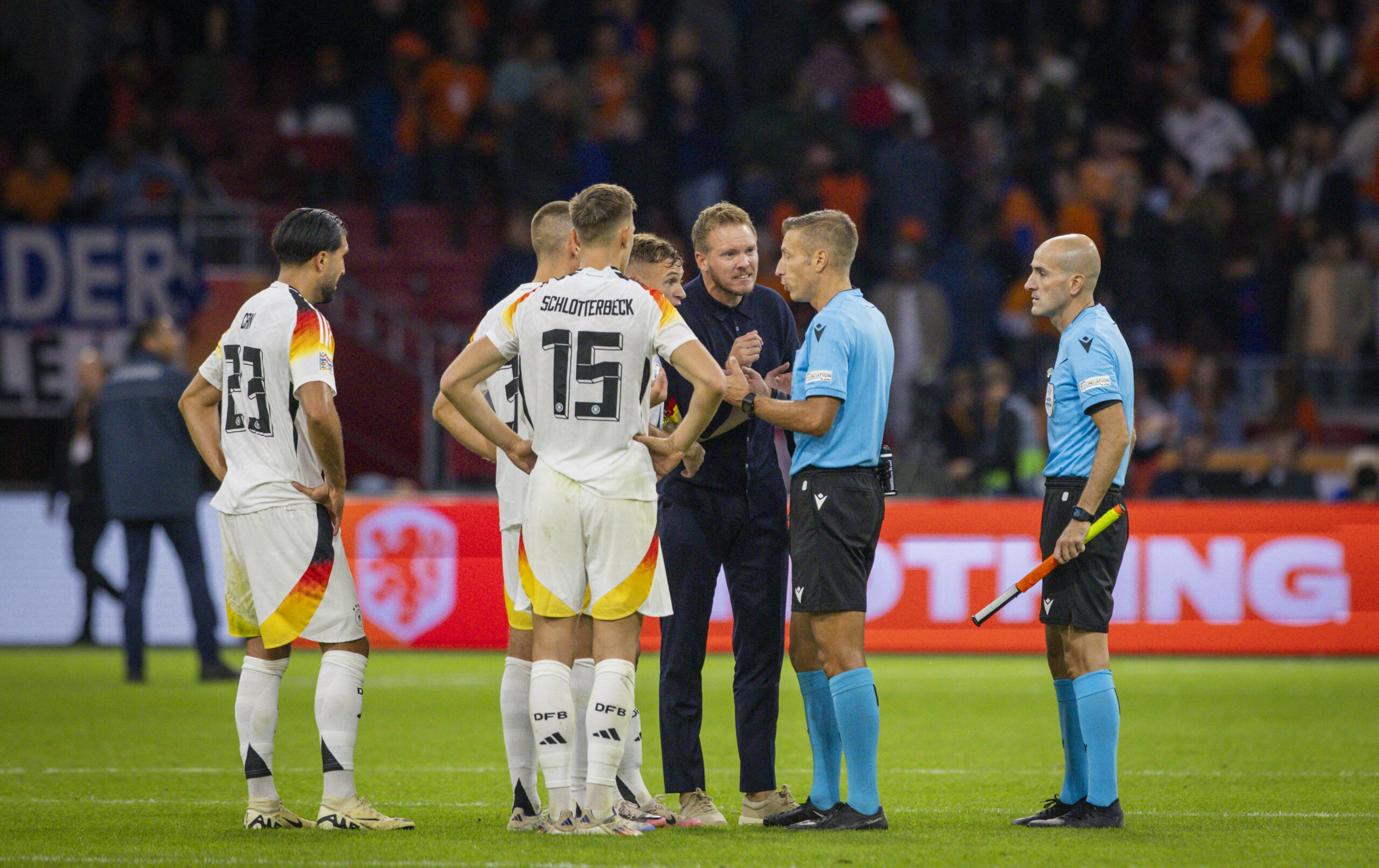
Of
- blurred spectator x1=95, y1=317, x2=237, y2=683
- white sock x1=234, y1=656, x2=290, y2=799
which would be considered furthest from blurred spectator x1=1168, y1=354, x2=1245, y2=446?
white sock x1=234, y1=656, x2=290, y2=799

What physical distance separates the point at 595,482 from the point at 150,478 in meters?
7.04

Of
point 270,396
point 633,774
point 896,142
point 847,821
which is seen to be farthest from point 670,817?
point 896,142

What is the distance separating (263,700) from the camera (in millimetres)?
6371

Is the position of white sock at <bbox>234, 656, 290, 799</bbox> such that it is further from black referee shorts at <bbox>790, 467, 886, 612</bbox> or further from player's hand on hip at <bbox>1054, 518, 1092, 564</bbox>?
player's hand on hip at <bbox>1054, 518, 1092, 564</bbox>

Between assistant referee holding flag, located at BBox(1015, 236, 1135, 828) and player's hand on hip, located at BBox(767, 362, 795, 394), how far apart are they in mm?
1044

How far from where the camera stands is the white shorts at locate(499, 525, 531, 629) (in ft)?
20.8

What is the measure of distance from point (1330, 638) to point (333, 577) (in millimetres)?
9544

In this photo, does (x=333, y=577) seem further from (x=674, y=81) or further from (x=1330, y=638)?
(x=674, y=81)

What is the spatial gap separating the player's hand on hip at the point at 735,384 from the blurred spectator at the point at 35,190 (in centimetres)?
1529

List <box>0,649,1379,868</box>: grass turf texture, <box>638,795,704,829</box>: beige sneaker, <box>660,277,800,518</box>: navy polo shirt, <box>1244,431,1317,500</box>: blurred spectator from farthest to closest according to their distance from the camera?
<box>1244,431,1317,500</box>: blurred spectator, <box>660,277,800,518</box>: navy polo shirt, <box>638,795,704,829</box>: beige sneaker, <box>0,649,1379,868</box>: grass turf texture

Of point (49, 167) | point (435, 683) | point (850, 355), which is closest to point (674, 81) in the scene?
point (49, 167)

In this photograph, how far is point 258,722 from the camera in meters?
6.34

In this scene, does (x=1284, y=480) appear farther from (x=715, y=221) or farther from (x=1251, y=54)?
(x=715, y=221)

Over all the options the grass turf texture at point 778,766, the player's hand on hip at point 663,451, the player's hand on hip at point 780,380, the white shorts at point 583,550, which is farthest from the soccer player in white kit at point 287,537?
the player's hand on hip at point 780,380
